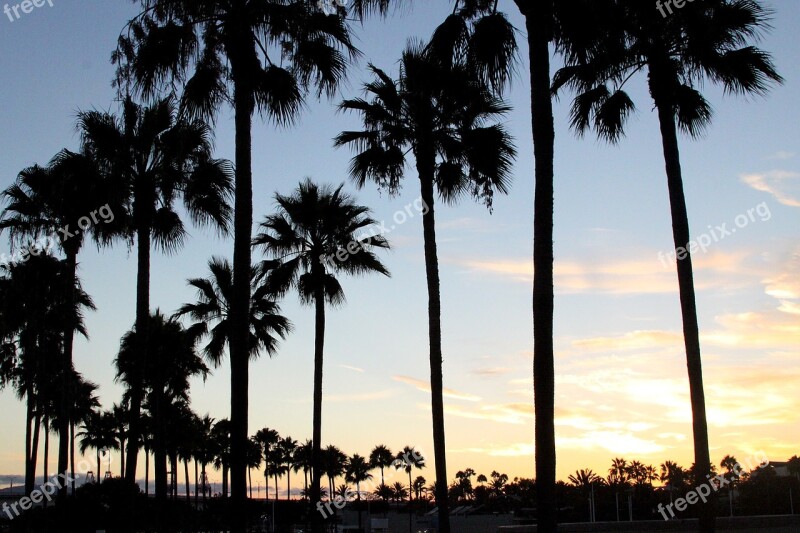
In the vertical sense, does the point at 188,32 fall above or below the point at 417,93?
below

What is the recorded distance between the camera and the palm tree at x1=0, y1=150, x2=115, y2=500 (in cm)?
2402

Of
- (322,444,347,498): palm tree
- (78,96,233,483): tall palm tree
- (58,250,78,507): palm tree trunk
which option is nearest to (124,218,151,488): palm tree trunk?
(78,96,233,483): tall palm tree

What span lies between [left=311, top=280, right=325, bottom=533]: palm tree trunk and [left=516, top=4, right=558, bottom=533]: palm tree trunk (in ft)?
62.6

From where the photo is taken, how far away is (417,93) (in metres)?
24.2

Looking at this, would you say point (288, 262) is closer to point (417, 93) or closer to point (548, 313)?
point (417, 93)

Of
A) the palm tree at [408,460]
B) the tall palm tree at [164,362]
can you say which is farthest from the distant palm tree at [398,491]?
the tall palm tree at [164,362]

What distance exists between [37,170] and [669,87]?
75.6 feet

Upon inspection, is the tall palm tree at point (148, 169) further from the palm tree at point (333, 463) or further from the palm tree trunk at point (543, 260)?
the palm tree at point (333, 463)

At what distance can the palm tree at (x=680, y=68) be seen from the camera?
16219 mm

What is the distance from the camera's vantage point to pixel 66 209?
27.6 metres

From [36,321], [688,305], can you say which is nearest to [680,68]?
[688,305]

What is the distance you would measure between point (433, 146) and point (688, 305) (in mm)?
10073

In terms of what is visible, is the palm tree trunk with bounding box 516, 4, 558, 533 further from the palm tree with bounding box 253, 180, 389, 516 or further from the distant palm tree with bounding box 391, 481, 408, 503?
the distant palm tree with bounding box 391, 481, 408, 503

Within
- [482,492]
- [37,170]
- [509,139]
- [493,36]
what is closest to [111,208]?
[37,170]
